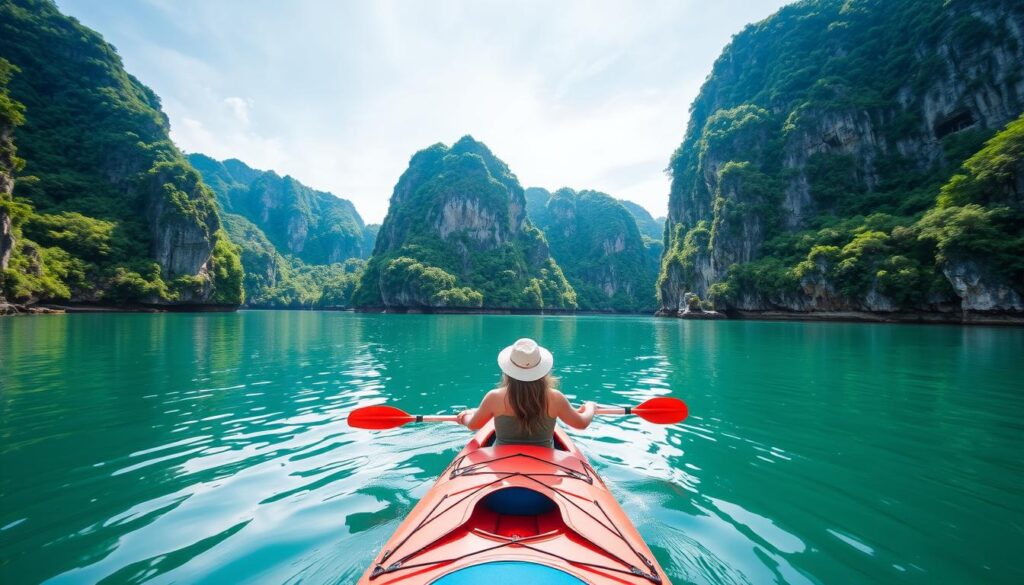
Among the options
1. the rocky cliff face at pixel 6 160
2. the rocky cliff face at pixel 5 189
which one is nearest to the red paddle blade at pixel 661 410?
the rocky cliff face at pixel 6 160

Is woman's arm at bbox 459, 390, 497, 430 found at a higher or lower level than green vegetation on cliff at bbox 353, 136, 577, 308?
lower

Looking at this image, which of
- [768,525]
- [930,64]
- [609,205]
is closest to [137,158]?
[768,525]

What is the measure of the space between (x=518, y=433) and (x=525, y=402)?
0.31 m

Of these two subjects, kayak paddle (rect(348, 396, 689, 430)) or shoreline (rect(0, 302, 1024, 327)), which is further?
shoreline (rect(0, 302, 1024, 327))

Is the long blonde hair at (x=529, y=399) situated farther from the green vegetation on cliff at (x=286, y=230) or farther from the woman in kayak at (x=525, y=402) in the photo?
the green vegetation on cliff at (x=286, y=230)

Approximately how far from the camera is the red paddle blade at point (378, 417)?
497 cm

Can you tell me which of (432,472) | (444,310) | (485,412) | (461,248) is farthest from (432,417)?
(461,248)

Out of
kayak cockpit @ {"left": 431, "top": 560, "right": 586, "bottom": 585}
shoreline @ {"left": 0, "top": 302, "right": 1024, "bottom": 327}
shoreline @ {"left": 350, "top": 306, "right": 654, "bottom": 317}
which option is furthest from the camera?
shoreline @ {"left": 350, "top": 306, "right": 654, "bottom": 317}

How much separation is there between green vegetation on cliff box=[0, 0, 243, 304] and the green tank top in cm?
5639

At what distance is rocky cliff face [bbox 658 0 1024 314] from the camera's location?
3606 cm

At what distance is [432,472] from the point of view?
4.70 m

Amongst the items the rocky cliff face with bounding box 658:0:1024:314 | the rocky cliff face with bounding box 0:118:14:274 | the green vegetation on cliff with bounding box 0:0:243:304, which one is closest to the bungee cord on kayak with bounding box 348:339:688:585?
the rocky cliff face with bounding box 658:0:1024:314

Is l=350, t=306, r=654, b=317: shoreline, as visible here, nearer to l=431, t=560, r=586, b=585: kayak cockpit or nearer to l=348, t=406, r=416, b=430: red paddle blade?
l=348, t=406, r=416, b=430: red paddle blade

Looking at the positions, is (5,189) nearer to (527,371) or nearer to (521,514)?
(527,371)
